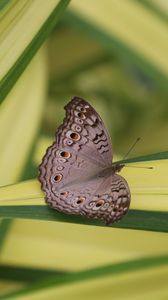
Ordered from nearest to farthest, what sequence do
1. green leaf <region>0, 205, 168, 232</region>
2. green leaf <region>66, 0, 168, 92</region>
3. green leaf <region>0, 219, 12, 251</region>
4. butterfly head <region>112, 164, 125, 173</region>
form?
green leaf <region>0, 205, 168, 232</region>, butterfly head <region>112, 164, 125, 173</region>, green leaf <region>0, 219, 12, 251</region>, green leaf <region>66, 0, 168, 92</region>

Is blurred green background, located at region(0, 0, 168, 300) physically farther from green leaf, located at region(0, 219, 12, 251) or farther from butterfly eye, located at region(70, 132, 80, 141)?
butterfly eye, located at region(70, 132, 80, 141)

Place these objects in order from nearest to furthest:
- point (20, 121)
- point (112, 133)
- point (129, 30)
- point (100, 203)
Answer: point (100, 203) → point (20, 121) → point (129, 30) → point (112, 133)

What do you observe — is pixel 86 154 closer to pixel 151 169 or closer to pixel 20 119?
pixel 151 169

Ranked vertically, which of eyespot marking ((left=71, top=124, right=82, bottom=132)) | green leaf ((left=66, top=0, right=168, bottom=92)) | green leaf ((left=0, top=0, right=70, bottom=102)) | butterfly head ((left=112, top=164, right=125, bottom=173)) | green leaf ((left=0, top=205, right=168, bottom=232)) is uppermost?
green leaf ((left=66, top=0, right=168, bottom=92))

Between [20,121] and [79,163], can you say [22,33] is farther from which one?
[20,121]

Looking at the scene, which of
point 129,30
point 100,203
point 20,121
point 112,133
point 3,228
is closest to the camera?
point 100,203

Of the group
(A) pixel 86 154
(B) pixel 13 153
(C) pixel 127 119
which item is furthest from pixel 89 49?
(A) pixel 86 154

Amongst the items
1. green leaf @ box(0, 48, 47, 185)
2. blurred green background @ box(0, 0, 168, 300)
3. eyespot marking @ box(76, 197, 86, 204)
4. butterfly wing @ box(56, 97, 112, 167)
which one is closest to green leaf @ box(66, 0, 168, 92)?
blurred green background @ box(0, 0, 168, 300)

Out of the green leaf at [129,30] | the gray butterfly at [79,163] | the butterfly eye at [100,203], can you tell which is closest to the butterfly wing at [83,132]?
the gray butterfly at [79,163]

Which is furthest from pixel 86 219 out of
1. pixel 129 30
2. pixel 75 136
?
pixel 129 30
